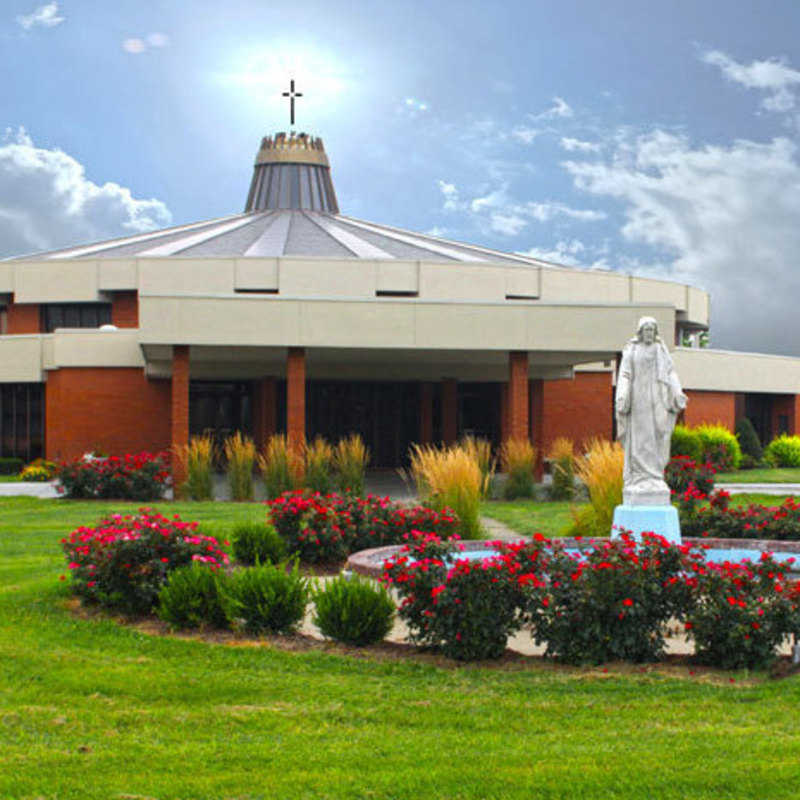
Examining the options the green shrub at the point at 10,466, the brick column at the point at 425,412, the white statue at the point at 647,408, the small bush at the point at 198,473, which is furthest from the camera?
the brick column at the point at 425,412

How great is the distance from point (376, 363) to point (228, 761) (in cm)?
2351

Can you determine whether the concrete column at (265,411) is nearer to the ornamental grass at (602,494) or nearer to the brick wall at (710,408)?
the brick wall at (710,408)

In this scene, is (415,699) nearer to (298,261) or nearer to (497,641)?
(497,641)

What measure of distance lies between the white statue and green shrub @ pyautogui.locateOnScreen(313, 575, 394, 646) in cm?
383

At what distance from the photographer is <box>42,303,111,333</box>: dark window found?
35.8 m

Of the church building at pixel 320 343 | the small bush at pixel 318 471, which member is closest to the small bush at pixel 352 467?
the small bush at pixel 318 471

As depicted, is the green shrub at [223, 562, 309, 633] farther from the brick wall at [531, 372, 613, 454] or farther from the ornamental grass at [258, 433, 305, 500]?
the brick wall at [531, 372, 613, 454]

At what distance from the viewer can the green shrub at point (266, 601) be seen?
881cm

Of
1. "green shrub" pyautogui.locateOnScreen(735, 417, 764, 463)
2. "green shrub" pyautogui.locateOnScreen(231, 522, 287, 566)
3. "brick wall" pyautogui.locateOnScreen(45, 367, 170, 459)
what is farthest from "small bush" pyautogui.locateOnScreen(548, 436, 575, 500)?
"green shrub" pyautogui.locateOnScreen(735, 417, 764, 463)

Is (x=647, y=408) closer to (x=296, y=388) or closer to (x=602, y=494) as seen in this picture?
(x=602, y=494)

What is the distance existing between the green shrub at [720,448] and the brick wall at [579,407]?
3948 millimetres

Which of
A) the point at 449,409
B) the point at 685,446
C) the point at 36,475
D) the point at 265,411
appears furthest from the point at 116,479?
the point at 685,446

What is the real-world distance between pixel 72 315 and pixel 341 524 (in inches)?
996

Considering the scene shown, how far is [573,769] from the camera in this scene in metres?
5.68
